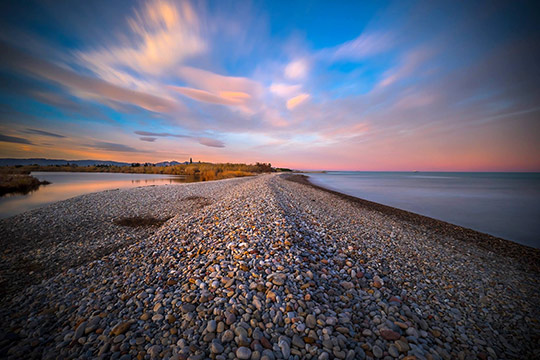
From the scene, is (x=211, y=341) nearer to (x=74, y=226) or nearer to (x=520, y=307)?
(x=520, y=307)

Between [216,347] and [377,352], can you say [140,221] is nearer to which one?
[216,347]

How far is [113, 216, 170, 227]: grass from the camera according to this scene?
9266 mm

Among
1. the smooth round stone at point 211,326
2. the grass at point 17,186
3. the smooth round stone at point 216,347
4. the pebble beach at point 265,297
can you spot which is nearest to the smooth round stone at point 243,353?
the pebble beach at point 265,297

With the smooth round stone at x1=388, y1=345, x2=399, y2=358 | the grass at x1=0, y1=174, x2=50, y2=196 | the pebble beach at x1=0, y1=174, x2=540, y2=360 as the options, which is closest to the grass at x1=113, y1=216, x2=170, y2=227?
the pebble beach at x1=0, y1=174, x2=540, y2=360

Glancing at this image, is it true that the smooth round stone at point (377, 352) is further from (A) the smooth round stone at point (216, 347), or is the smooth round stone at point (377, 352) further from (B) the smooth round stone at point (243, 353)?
(A) the smooth round stone at point (216, 347)

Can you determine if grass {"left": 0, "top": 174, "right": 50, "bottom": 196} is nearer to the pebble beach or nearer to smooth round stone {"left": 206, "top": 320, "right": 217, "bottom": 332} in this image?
the pebble beach

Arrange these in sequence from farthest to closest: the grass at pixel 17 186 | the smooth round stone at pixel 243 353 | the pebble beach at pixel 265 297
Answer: the grass at pixel 17 186
the pebble beach at pixel 265 297
the smooth round stone at pixel 243 353

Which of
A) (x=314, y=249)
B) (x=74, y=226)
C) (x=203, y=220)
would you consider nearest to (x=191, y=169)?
(x=74, y=226)

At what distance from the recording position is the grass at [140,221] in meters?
9.27

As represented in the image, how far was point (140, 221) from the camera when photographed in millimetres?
9719

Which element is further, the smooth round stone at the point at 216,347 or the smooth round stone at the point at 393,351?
the smooth round stone at the point at 393,351

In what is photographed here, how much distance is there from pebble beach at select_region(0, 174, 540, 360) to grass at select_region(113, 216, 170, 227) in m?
2.10

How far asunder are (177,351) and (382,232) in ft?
26.5

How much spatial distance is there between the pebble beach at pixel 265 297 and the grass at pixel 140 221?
2.10 meters
